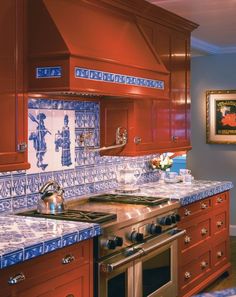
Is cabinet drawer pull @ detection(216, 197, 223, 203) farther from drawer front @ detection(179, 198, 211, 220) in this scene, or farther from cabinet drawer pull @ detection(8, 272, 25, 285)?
cabinet drawer pull @ detection(8, 272, 25, 285)

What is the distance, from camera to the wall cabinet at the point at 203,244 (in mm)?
4262

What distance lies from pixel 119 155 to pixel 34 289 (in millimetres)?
1863

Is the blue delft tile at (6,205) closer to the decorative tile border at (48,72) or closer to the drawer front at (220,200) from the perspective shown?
the decorative tile border at (48,72)

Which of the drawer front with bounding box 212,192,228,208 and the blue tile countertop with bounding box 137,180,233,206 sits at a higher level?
the blue tile countertop with bounding box 137,180,233,206

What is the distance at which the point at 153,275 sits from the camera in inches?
146

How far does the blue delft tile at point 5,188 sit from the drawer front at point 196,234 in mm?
1518

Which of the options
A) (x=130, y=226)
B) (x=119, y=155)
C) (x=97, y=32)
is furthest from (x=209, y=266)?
(x=97, y=32)

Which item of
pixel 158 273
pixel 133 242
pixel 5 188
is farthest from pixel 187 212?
pixel 5 188

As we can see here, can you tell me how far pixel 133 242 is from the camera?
3.38m

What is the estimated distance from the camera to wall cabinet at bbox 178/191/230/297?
426 centimetres

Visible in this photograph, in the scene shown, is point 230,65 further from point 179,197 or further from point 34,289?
point 34,289

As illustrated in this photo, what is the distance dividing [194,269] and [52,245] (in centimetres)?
217

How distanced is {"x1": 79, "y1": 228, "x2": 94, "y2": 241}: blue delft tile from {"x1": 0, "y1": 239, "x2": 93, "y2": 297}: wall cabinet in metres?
0.04

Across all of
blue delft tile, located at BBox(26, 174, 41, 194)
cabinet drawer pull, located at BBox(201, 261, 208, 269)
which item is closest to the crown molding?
cabinet drawer pull, located at BBox(201, 261, 208, 269)
